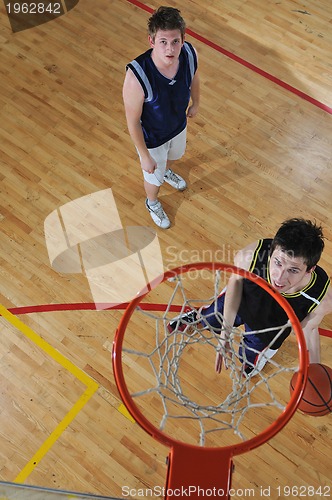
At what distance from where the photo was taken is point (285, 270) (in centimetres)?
242

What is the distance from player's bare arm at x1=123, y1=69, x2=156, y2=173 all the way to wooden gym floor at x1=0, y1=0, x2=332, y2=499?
35.5 inches

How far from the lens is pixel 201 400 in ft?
10.8

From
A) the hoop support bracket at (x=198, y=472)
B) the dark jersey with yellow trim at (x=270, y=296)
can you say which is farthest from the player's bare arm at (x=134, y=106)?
the hoop support bracket at (x=198, y=472)

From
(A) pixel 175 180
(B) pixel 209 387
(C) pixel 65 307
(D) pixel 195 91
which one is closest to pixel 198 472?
(B) pixel 209 387

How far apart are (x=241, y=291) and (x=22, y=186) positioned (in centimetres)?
216

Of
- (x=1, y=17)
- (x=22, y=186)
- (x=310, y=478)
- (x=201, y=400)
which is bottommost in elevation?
(x=310, y=478)

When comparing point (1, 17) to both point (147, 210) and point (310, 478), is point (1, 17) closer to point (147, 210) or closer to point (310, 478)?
point (147, 210)

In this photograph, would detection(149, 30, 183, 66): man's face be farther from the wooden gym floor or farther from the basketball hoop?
the wooden gym floor

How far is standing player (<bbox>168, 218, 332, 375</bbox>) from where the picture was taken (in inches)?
94.5

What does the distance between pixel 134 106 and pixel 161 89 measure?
7.1 inches

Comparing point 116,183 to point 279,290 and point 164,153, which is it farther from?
point 279,290

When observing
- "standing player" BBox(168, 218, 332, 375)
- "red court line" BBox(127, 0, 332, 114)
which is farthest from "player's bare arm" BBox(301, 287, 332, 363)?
"red court line" BBox(127, 0, 332, 114)

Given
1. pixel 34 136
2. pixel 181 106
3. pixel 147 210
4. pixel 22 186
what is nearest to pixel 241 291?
pixel 181 106

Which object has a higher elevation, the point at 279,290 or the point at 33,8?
the point at 33,8
